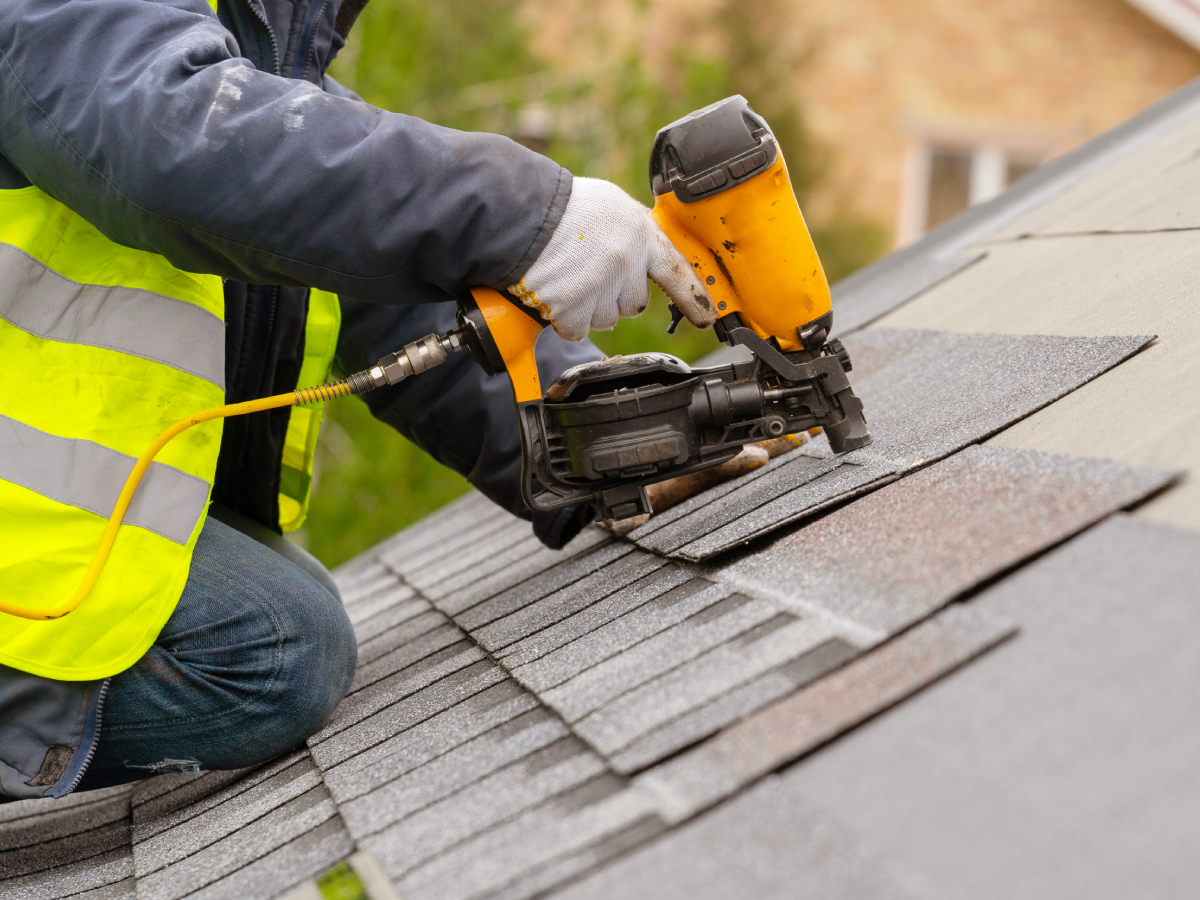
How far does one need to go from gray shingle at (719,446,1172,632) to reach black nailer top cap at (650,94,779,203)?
57 centimetres

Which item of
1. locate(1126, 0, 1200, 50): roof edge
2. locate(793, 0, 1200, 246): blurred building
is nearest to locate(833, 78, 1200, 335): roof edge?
locate(793, 0, 1200, 246): blurred building

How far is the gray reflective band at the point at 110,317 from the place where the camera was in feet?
5.28

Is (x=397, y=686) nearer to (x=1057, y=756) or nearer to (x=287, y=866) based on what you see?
(x=287, y=866)

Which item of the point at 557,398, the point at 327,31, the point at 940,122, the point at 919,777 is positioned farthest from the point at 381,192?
the point at 940,122

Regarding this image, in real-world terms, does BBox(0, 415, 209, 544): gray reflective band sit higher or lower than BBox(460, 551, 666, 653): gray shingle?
higher

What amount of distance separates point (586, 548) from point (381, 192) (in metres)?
0.98

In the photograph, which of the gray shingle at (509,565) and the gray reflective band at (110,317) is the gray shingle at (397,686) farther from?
the gray reflective band at (110,317)

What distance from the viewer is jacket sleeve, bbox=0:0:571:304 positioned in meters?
1.40

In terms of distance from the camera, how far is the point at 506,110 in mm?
7090

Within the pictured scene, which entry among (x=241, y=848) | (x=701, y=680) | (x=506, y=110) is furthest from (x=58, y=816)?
(x=506, y=110)

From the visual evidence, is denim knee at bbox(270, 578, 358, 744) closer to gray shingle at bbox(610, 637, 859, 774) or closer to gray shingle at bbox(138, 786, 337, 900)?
gray shingle at bbox(138, 786, 337, 900)

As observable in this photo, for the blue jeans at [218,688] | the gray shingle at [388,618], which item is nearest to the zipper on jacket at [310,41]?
the blue jeans at [218,688]

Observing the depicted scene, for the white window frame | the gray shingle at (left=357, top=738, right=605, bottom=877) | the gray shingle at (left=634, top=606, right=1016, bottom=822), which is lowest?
the white window frame

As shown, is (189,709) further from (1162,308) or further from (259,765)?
(1162,308)
